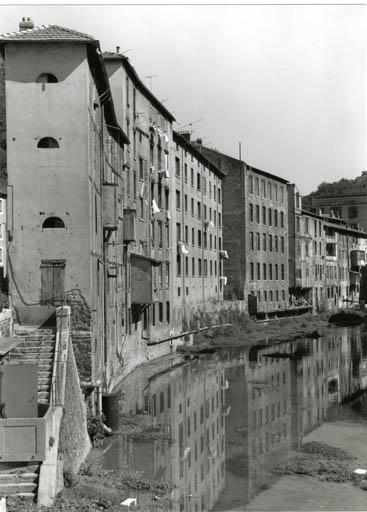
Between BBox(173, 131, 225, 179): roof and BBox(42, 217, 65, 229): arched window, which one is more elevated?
BBox(173, 131, 225, 179): roof

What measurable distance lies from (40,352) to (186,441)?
6108 millimetres

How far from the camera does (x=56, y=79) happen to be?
22.5 m

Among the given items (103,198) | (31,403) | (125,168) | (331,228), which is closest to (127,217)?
(125,168)

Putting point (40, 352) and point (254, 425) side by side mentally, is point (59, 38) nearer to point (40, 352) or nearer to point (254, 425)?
point (40, 352)

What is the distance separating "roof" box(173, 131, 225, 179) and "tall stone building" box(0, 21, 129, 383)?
2477cm

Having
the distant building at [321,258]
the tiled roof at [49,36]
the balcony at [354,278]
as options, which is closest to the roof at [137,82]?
the tiled roof at [49,36]

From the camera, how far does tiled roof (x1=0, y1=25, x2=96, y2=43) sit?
22078 mm

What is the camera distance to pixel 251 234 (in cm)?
6688

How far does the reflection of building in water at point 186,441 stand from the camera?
692 inches

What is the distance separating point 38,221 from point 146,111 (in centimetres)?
1903

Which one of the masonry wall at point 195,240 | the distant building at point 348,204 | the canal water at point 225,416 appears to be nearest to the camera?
the canal water at point 225,416

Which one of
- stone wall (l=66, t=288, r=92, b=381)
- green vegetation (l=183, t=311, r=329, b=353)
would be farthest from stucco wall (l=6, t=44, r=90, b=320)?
green vegetation (l=183, t=311, r=329, b=353)

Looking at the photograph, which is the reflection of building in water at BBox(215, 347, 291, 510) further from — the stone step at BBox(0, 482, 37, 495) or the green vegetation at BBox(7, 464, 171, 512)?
the stone step at BBox(0, 482, 37, 495)

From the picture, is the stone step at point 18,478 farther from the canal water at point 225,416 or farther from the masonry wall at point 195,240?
the masonry wall at point 195,240
